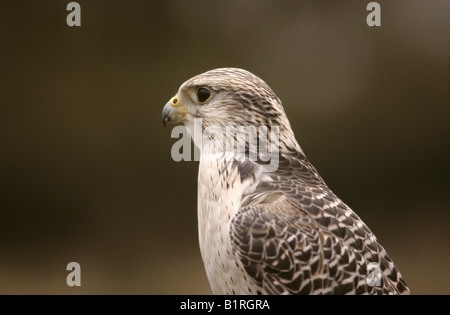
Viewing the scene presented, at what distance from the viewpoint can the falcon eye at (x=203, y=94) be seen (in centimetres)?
155

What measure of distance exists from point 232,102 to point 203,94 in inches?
4.4

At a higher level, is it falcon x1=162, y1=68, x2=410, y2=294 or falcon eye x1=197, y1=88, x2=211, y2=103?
falcon eye x1=197, y1=88, x2=211, y2=103

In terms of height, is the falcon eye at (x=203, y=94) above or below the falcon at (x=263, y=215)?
above

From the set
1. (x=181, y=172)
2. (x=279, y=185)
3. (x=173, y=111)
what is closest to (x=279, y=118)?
(x=279, y=185)

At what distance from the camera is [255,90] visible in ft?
4.94

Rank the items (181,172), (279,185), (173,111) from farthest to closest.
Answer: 1. (181,172)
2. (173,111)
3. (279,185)

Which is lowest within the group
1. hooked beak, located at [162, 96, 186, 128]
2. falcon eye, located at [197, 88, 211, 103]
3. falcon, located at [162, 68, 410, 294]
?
falcon, located at [162, 68, 410, 294]

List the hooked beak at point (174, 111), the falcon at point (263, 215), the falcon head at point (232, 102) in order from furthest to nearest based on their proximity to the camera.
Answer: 1. the hooked beak at point (174, 111)
2. the falcon head at point (232, 102)
3. the falcon at point (263, 215)

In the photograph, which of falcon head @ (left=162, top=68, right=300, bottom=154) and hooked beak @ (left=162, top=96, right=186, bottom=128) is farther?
hooked beak @ (left=162, top=96, right=186, bottom=128)

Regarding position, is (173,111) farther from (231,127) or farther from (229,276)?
(229,276)

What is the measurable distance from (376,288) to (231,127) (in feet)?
2.02

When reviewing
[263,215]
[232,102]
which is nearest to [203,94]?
[232,102]

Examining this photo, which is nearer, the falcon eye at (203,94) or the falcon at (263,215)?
the falcon at (263,215)

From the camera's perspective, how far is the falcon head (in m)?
1.50
